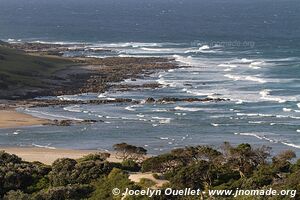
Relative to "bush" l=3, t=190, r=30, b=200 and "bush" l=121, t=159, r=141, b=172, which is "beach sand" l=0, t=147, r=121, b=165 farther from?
"bush" l=3, t=190, r=30, b=200

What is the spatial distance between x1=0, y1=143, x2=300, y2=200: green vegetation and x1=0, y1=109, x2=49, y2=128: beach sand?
87.5 ft

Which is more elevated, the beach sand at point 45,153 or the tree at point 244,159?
the tree at point 244,159

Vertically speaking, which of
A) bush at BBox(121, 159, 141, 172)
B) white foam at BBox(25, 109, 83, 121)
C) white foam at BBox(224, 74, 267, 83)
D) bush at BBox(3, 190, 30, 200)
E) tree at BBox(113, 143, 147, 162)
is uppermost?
bush at BBox(3, 190, 30, 200)

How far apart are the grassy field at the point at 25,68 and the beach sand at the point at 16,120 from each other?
14.5 m

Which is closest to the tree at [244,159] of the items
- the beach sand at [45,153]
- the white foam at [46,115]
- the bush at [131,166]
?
the bush at [131,166]

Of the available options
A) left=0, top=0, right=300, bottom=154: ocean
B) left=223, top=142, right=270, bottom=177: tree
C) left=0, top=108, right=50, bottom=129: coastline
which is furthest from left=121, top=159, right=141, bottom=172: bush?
left=0, top=108, right=50, bottom=129: coastline

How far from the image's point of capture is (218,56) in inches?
4796

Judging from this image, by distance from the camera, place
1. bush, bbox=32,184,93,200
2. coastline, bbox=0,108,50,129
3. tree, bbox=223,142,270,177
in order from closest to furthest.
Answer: bush, bbox=32,184,93,200
tree, bbox=223,142,270,177
coastline, bbox=0,108,50,129

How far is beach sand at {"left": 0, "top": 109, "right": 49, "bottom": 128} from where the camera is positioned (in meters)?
65.2

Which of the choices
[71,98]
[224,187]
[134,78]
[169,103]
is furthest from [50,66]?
[224,187]

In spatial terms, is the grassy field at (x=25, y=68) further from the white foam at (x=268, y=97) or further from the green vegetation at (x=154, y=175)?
the green vegetation at (x=154, y=175)

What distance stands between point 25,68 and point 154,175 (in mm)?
69335

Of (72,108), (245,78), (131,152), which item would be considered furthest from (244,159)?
(245,78)

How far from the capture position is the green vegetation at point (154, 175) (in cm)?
2845
